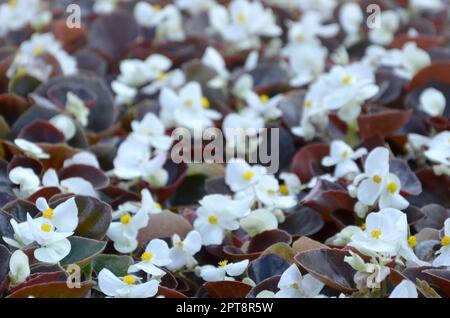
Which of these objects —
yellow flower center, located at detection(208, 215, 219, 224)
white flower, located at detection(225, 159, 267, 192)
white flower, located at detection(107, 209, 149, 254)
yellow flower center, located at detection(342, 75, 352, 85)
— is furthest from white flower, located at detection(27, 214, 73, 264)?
yellow flower center, located at detection(342, 75, 352, 85)

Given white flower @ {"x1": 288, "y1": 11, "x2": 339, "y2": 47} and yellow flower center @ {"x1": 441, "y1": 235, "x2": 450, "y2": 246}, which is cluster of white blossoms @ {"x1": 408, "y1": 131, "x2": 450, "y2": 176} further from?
white flower @ {"x1": 288, "y1": 11, "x2": 339, "y2": 47}

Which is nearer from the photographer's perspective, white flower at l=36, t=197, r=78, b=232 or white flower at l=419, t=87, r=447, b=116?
white flower at l=36, t=197, r=78, b=232

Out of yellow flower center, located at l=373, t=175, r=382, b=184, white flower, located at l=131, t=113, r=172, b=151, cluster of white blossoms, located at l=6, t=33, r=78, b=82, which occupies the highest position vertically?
cluster of white blossoms, located at l=6, t=33, r=78, b=82

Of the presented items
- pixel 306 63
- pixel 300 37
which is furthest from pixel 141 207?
pixel 300 37

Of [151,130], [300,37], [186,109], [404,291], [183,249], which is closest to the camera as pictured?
[404,291]

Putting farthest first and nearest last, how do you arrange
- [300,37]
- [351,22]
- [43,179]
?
[351,22] → [300,37] → [43,179]

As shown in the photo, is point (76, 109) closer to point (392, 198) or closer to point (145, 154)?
point (145, 154)

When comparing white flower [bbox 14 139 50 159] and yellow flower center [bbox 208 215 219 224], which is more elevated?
white flower [bbox 14 139 50 159]

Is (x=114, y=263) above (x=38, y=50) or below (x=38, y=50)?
below
